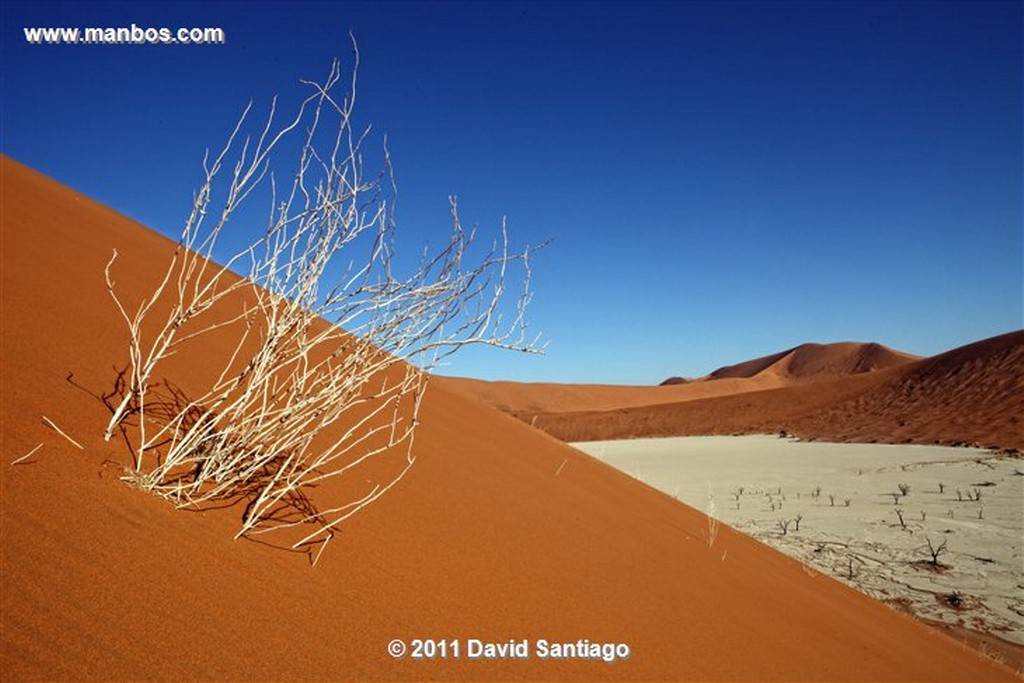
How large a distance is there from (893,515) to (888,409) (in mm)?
15800

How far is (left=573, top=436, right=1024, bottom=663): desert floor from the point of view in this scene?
5270 millimetres

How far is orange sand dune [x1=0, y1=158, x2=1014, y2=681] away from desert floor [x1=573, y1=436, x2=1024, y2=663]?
6.17ft

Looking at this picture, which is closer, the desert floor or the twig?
the twig

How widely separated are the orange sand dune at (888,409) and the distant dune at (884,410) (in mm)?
32

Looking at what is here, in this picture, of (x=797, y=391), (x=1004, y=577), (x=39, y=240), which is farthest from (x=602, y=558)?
(x=797, y=391)

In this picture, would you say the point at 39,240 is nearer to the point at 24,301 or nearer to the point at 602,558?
→ the point at 24,301

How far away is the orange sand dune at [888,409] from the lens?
16734mm

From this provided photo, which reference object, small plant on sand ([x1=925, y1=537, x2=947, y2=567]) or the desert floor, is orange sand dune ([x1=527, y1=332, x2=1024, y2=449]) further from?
small plant on sand ([x1=925, y1=537, x2=947, y2=567])

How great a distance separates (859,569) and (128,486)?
21.6ft

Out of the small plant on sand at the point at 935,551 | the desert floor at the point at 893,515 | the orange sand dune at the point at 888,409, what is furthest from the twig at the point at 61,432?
the orange sand dune at the point at 888,409

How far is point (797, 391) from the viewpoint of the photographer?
2789cm

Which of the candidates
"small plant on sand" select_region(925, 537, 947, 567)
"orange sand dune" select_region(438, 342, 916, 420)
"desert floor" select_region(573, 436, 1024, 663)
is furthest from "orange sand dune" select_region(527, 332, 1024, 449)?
"orange sand dune" select_region(438, 342, 916, 420)

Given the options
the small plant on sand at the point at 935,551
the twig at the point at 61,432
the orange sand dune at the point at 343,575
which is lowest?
the small plant on sand at the point at 935,551

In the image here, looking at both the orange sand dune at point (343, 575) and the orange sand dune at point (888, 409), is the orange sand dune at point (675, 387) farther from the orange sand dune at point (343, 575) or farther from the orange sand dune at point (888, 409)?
the orange sand dune at point (343, 575)
